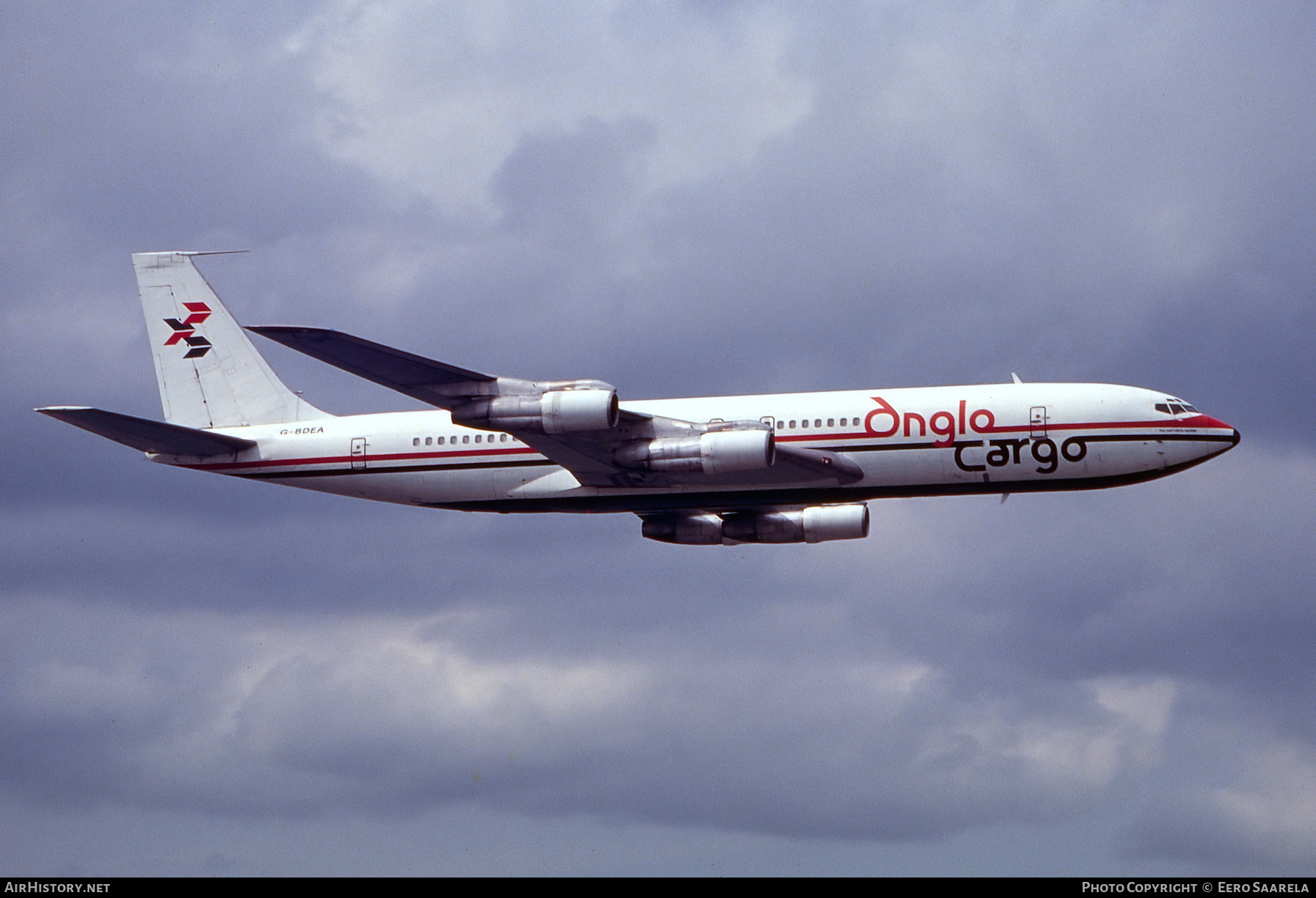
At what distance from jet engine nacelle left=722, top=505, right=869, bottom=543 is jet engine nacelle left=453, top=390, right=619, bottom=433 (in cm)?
1199

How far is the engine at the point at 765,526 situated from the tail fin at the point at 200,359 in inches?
623

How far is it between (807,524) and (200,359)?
2846 centimetres

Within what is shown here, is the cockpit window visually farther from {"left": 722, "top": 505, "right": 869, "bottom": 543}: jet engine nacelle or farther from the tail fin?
the tail fin

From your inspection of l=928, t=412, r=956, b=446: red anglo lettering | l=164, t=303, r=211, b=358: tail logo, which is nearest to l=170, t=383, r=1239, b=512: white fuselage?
l=928, t=412, r=956, b=446: red anglo lettering

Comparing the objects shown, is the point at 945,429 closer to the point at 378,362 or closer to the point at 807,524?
the point at 807,524

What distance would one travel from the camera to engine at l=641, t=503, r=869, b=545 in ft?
228

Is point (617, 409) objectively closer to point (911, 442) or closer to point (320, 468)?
point (911, 442)

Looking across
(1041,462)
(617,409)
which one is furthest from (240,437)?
(1041,462)

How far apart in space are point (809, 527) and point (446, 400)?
1718cm

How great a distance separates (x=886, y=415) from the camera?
63812mm

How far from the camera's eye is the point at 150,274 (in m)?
77.4
